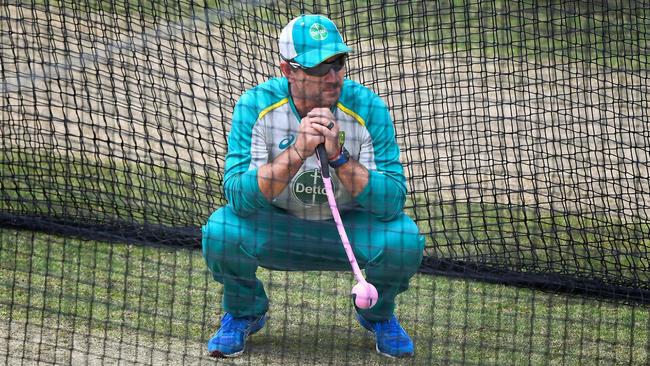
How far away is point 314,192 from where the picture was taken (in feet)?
12.4

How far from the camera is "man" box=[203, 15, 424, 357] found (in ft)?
12.0

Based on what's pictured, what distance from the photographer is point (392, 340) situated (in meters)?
3.99

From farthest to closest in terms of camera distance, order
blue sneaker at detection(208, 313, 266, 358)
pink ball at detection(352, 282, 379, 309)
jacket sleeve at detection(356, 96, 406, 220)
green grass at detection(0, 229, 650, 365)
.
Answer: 1. green grass at detection(0, 229, 650, 365)
2. blue sneaker at detection(208, 313, 266, 358)
3. jacket sleeve at detection(356, 96, 406, 220)
4. pink ball at detection(352, 282, 379, 309)

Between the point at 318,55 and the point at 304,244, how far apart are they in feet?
2.21

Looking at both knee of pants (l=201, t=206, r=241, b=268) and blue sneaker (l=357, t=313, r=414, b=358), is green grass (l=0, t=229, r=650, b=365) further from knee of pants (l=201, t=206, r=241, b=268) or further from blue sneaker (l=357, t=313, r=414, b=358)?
knee of pants (l=201, t=206, r=241, b=268)

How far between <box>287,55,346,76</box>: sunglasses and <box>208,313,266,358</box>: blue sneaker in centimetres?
94

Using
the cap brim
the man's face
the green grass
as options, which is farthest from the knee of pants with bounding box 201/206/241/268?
the cap brim

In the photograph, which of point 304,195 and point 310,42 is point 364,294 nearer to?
point 304,195

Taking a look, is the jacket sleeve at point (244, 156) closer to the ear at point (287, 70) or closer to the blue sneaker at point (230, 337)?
the ear at point (287, 70)

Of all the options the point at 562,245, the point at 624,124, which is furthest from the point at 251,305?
the point at 624,124

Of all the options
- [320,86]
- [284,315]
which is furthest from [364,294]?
[284,315]

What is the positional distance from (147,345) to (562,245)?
1807 mm

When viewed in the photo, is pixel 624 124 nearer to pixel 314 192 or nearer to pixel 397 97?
pixel 397 97

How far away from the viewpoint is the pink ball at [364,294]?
142 inches
